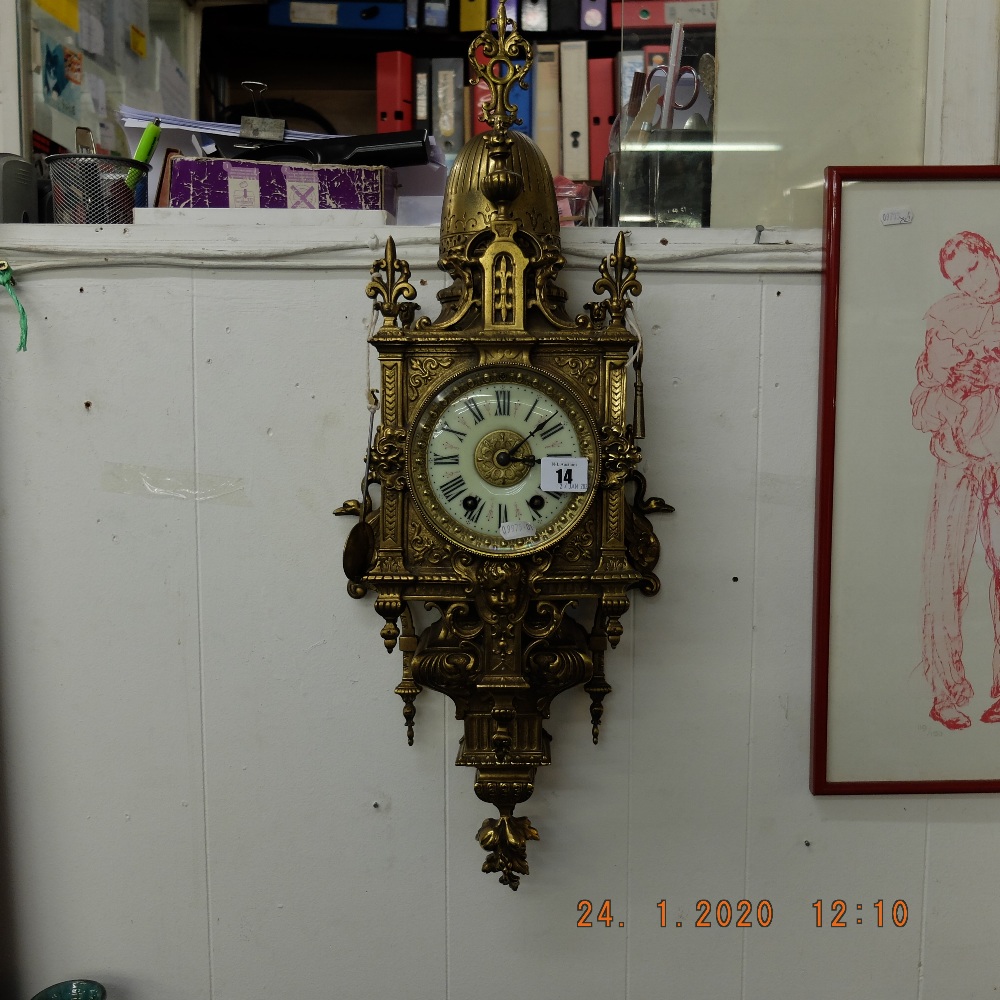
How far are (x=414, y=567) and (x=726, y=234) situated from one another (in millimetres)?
585

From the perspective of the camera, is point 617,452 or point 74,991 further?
point 74,991

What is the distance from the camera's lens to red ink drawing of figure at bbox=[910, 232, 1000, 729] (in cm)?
108

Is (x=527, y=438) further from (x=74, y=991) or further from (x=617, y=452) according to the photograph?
(x=74, y=991)

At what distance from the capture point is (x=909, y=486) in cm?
110

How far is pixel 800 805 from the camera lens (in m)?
1.15

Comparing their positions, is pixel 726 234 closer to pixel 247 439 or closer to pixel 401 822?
pixel 247 439

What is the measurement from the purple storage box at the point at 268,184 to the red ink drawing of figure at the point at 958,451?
752 mm

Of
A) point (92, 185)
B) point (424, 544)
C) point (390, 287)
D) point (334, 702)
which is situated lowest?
point (334, 702)

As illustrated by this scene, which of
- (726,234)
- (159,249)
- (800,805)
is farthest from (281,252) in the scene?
(800,805)

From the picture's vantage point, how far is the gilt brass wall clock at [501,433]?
3.14ft

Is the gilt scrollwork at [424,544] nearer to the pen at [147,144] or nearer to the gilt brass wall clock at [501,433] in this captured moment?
the gilt brass wall clock at [501,433]

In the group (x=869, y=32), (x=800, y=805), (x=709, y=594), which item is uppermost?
(x=869, y=32)

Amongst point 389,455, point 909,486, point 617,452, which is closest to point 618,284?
point 617,452

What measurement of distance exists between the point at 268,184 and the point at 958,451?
0.96 meters
